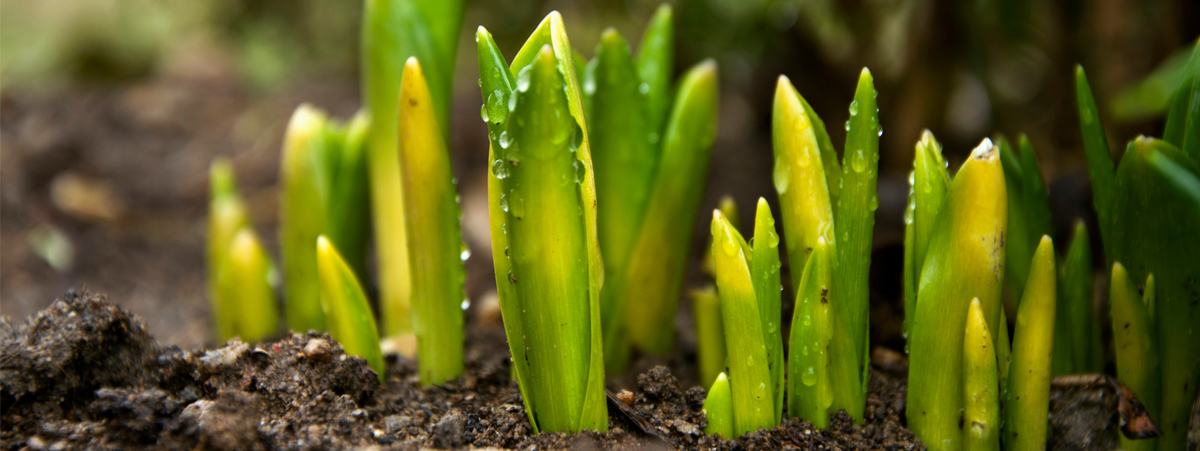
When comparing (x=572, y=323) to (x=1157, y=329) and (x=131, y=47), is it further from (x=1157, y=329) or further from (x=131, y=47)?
(x=131, y=47)

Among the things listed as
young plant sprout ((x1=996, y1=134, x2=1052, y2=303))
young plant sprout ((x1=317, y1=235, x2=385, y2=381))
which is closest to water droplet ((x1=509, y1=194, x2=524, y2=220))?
young plant sprout ((x1=317, y1=235, x2=385, y2=381))

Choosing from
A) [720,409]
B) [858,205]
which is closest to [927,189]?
[858,205]

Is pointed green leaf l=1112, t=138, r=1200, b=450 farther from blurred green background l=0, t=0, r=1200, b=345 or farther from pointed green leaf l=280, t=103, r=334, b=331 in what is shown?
pointed green leaf l=280, t=103, r=334, b=331

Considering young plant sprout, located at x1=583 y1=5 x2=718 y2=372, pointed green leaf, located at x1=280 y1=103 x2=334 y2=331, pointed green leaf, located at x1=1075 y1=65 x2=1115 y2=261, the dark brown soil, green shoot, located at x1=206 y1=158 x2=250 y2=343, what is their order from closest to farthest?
the dark brown soil < pointed green leaf, located at x1=1075 y1=65 x2=1115 y2=261 < young plant sprout, located at x1=583 y1=5 x2=718 y2=372 < pointed green leaf, located at x1=280 y1=103 x2=334 y2=331 < green shoot, located at x1=206 y1=158 x2=250 y2=343

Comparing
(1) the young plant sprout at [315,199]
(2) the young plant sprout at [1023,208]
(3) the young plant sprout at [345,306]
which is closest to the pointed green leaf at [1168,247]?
(2) the young plant sprout at [1023,208]

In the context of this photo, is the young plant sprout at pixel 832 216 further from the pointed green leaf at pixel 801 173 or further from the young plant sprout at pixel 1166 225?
the young plant sprout at pixel 1166 225

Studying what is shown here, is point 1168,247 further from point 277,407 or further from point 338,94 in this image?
point 338,94

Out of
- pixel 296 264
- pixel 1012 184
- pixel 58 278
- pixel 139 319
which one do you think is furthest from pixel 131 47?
pixel 1012 184
